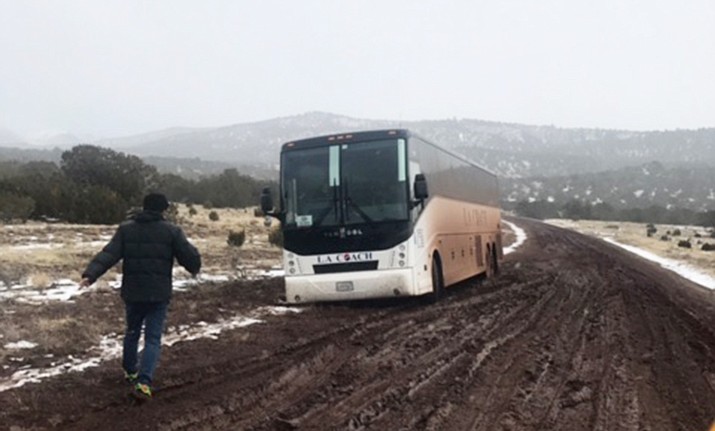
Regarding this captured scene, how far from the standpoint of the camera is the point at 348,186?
13.9 meters

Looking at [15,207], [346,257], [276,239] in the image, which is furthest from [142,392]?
[15,207]

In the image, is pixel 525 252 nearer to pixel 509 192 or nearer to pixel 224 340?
pixel 224 340

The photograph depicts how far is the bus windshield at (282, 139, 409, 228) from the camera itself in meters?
13.8

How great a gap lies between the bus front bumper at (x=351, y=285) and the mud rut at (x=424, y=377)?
337mm

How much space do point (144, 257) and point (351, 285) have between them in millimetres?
6585

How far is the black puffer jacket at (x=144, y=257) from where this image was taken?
731 centimetres

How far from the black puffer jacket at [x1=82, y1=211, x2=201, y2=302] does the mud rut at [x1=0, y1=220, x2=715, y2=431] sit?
1037mm

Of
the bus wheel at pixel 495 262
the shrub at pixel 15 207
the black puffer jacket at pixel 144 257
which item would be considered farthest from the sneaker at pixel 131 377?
the shrub at pixel 15 207

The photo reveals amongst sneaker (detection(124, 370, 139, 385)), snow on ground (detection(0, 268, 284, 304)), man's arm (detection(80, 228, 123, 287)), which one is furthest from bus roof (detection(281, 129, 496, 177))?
sneaker (detection(124, 370, 139, 385))

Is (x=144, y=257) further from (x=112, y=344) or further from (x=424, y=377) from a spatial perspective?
(x=112, y=344)

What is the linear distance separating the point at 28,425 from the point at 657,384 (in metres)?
5.96

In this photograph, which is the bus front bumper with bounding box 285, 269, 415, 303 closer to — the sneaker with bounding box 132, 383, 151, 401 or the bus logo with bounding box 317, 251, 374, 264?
the bus logo with bounding box 317, 251, 374, 264

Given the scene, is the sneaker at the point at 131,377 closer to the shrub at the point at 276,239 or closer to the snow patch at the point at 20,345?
the snow patch at the point at 20,345

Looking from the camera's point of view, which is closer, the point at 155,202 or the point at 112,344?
the point at 155,202
